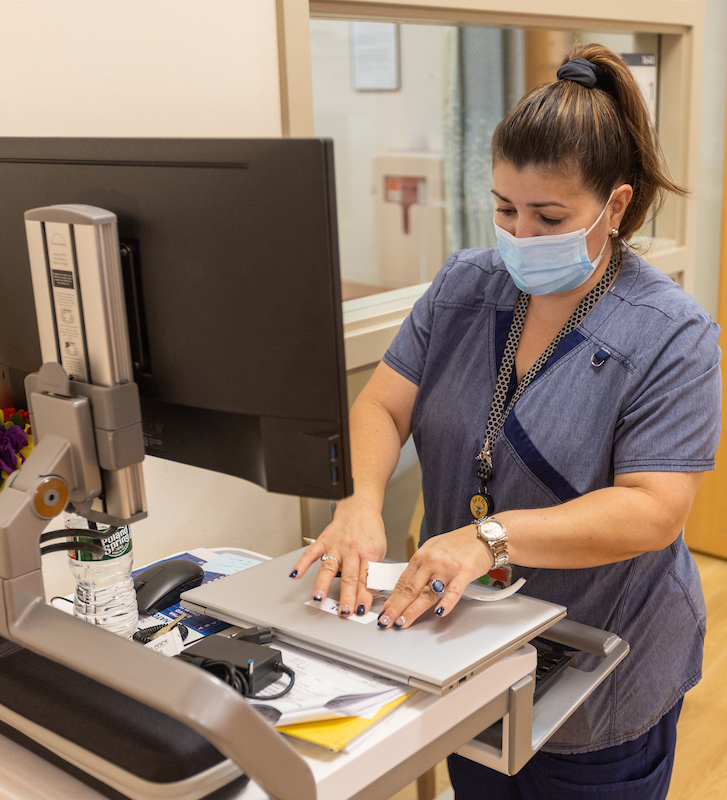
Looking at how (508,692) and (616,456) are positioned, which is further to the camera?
(616,456)

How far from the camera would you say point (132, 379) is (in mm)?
827

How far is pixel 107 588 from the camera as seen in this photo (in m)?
1.07

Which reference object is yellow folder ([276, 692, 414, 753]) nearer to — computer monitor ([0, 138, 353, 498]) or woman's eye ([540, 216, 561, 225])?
computer monitor ([0, 138, 353, 498])

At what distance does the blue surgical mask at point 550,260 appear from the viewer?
1.26 metres

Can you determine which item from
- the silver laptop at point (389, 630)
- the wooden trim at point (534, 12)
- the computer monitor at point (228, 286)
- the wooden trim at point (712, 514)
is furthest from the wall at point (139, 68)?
the wooden trim at point (712, 514)

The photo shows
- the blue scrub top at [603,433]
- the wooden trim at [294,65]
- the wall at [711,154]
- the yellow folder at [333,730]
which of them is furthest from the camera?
the wall at [711,154]

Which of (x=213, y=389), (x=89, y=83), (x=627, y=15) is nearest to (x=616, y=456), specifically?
(x=213, y=389)

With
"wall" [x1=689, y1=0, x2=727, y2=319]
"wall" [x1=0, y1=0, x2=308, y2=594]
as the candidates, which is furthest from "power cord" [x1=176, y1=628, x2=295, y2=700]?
"wall" [x1=689, y1=0, x2=727, y2=319]

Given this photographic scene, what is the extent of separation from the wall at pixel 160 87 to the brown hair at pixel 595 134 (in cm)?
46

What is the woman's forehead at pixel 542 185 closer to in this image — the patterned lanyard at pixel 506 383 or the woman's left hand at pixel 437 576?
the patterned lanyard at pixel 506 383

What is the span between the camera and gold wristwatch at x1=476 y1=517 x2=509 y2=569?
3.50ft

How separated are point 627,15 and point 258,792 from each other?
2.16 metres

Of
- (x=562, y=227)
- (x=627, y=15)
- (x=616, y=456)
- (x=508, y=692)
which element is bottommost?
(x=508, y=692)

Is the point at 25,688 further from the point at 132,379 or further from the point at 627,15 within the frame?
the point at 627,15
